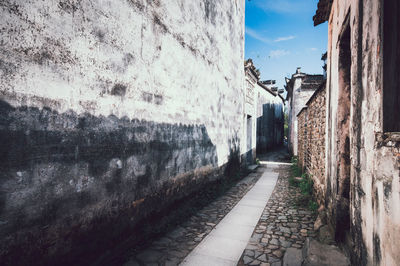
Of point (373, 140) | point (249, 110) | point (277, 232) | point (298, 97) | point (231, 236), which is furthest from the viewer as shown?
point (298, 97)

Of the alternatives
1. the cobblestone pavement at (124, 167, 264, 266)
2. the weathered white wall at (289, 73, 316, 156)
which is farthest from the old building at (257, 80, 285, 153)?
the cobblestone pavement at (124, 167, 264, 266)

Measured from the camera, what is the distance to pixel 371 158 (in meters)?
1.90

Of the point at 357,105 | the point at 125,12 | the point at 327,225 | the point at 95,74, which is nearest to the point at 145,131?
the point at 95,74

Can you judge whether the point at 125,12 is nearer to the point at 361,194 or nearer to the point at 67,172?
the point at 67,172

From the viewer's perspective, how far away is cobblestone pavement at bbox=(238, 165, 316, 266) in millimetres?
3043

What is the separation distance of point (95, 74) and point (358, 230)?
3.38m

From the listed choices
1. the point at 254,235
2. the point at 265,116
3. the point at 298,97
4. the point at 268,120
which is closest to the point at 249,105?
the point at 298,97

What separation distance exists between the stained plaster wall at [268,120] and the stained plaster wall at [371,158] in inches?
623

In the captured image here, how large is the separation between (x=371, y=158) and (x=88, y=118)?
2.90m

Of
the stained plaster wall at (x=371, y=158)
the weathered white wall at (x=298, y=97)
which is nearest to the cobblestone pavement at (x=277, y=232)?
the stained plaster wall at (x=371, y=158)

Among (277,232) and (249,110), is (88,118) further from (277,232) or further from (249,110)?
(249,110)

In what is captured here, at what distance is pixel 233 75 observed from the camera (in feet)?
26.7

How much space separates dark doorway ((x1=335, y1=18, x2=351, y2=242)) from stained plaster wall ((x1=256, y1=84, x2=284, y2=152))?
1482 cm

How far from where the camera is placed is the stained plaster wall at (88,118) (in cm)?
191
